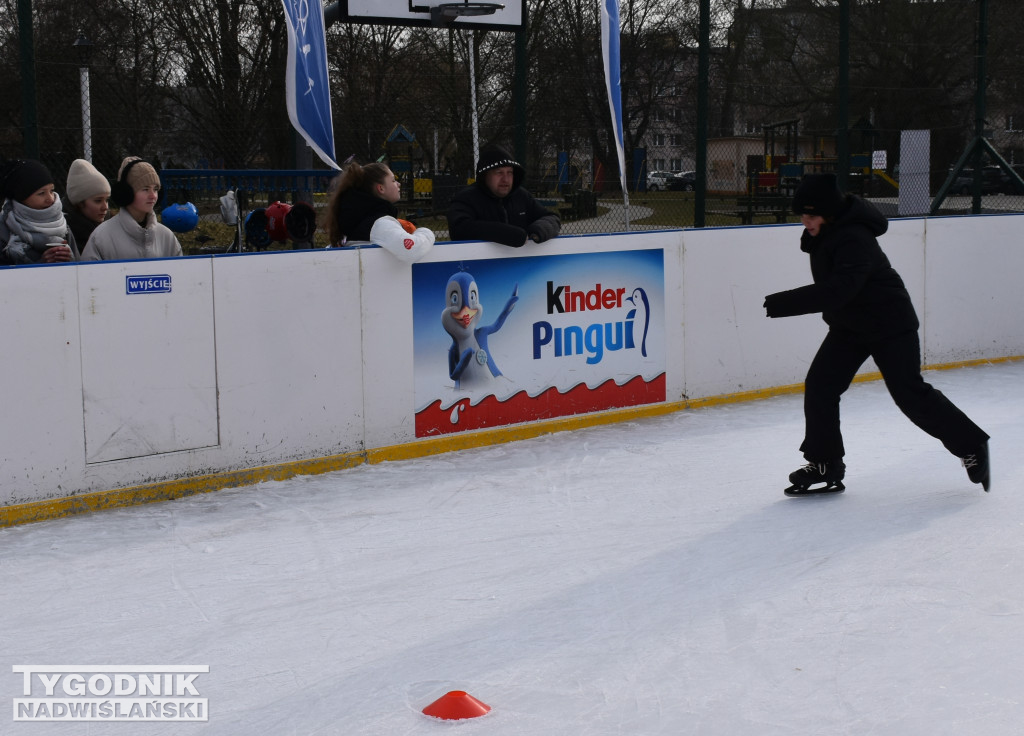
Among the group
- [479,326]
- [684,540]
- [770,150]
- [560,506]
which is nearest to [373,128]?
[479,326]

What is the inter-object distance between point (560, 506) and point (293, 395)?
1.47m

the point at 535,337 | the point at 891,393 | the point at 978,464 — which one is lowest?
the point at 978,464

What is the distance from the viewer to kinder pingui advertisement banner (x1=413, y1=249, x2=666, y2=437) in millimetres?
6410

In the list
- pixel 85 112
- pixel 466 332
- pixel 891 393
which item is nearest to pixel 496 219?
pixel 466 332

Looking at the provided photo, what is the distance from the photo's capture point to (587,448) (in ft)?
21.2

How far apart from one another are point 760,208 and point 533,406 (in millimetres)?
8062

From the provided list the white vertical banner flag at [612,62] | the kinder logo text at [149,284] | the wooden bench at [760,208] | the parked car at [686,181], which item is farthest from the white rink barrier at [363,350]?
the wooden bench at [760,208]

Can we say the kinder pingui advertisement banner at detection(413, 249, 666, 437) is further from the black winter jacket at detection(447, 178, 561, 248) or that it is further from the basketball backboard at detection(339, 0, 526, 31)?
the basketball backboard at detection(339, 0, 526, 31)

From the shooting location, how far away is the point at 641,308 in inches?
285

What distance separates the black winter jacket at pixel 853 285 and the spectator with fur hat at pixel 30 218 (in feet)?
9.98

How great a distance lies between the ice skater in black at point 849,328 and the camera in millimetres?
5000

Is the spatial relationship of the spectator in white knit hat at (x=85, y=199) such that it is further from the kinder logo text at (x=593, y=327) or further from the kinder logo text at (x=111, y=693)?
the kinder logo text at (x=111, y=693)

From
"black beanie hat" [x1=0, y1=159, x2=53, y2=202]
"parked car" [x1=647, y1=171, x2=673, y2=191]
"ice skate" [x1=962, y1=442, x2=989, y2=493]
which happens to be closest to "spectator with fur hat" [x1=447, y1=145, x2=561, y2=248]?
"black beanie hat" [x1=0, y1=159, x2=53, y2=202]

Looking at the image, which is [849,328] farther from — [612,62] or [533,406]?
[612,62]
